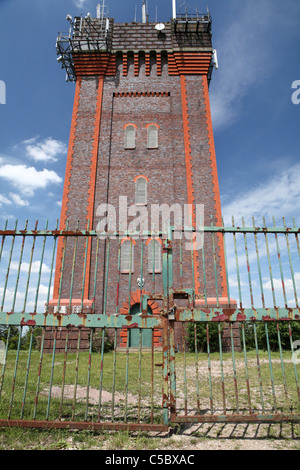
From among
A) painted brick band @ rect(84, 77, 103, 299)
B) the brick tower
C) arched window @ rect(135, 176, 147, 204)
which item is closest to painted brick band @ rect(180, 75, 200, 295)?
the brick tower

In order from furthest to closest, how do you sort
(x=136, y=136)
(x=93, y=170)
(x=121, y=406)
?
(x=136, y=136) < (x=93, y=170) < (x=121, y=406)

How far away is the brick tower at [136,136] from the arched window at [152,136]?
6 centimetres

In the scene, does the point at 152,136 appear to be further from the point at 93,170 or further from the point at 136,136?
the point at 93,170

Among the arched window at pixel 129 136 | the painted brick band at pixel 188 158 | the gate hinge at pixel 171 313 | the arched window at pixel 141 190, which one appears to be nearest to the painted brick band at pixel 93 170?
the arched window at pixel 129 136

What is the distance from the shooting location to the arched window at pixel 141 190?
16125 mm

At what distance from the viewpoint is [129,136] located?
17484mm

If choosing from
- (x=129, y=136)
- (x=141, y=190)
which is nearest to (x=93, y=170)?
(x=141, y=190)

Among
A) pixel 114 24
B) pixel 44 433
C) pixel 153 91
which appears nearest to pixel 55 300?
pixel 44 433

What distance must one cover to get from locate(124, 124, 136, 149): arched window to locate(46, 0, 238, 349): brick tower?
0.06 meters

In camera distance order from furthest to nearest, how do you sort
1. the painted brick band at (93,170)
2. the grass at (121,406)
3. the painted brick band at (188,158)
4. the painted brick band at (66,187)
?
the painted brick band at (188,158) → the painted brick band at (93,170) → the painted brick band at (66,187) → the grass at (121,406)

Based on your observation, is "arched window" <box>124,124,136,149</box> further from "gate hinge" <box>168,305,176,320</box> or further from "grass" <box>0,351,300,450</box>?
"gate hinge" <box>168,305,176,320</box>

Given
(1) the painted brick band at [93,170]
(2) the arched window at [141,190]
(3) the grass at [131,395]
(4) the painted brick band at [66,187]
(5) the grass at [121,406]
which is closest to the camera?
(5) the grass at [121,406]

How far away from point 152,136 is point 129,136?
Answer: 1.37 metres

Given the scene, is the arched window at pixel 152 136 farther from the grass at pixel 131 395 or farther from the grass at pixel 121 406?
the grass at pixel 121 406
